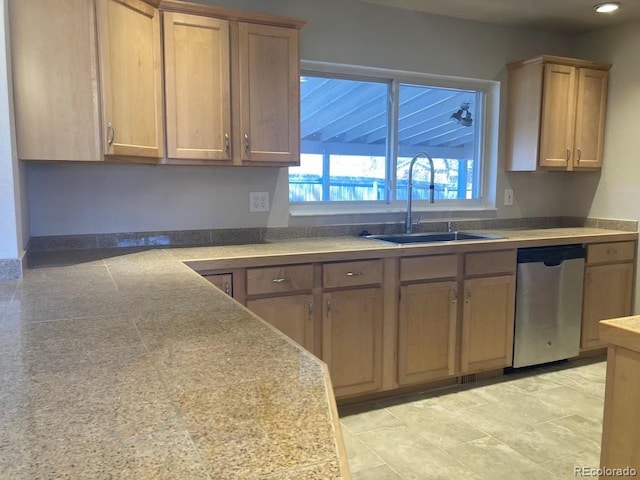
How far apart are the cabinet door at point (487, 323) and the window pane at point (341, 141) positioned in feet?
3.06

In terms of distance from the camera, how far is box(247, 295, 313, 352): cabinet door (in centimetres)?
242

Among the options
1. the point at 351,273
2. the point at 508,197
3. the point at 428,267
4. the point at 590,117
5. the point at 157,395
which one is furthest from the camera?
the point at 508,197

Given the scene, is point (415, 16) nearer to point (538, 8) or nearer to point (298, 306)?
point (538, 8)

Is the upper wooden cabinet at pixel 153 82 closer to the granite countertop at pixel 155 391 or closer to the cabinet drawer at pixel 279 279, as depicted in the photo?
the cabinet drawer at pixel 279 279

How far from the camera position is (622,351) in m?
1.33

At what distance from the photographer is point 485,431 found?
8.02 ft

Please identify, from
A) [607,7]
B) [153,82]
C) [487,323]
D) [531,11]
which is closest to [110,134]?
[153,82]

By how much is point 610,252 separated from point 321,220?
1.96 meters

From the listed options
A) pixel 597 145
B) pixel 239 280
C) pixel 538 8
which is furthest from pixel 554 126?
pixel 239 280

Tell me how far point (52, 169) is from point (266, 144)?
1059mm

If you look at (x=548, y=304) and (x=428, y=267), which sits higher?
(x=428, y=267)

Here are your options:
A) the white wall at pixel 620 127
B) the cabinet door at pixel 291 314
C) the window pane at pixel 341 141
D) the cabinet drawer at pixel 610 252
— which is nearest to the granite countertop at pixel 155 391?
the cabinet door at pixel 291 314

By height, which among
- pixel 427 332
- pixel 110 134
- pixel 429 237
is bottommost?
pixel 427 332

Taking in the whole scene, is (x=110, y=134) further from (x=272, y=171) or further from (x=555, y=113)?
(x=555, y=113)
